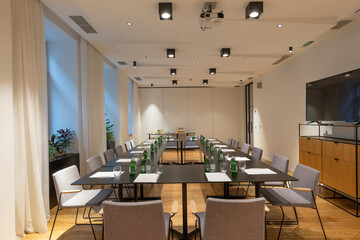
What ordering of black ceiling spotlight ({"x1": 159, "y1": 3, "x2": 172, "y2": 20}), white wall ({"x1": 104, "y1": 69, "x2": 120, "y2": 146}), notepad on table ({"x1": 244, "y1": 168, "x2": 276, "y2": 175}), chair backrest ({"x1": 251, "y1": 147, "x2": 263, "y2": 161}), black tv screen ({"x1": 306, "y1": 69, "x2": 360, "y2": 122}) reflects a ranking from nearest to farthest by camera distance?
notepad on table ({"x1": 244, "y1": 168, "x2": 276, "y2": 175})
black ceiling spotlight ({"x1": 159, "y1": 3, "x2": 172, "y2": 20})
black tv screen ({"x1": 306, "y1": 69, "x2": 360, "y2": 122})
chair backrest ({"x1": 251, "y1": 147, "x2": 263, "y2": 161})
white wall ({"x1": 104, "y1": 69, "x2": 120, "y2": 146})

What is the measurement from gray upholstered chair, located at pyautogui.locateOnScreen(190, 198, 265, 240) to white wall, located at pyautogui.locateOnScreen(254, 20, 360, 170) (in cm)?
378

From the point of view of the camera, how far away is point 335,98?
4.34 m

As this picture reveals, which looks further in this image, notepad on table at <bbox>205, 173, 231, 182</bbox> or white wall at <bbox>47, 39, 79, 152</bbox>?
white wall at <bbox>47, 39, 79, 152</bbox>

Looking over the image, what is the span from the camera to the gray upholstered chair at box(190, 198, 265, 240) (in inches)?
67.7

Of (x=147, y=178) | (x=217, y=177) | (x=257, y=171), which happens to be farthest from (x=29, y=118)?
(x=257, y=171)

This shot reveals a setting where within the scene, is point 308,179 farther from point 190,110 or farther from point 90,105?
point 190,110

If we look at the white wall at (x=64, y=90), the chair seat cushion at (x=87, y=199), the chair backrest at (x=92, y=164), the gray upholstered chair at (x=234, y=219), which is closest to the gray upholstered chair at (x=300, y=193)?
the gray upholstered chair at (x=234, y=219)

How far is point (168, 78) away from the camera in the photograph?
8820mm

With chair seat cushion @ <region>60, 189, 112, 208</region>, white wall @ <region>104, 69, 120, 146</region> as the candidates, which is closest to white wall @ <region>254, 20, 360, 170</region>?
chair seat cushion @ <region>60, 189, 112, 208</region>

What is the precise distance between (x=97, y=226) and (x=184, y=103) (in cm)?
869

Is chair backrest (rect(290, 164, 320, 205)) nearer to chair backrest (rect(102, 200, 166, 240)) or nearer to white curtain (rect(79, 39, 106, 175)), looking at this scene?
chair backrest (rect(102, 200, 166, 240))

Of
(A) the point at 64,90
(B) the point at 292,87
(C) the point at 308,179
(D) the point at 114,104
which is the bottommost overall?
(C) the point at 308,179

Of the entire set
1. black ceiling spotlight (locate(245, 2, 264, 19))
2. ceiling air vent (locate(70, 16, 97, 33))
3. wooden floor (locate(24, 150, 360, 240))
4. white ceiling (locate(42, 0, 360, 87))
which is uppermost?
ceiling air vent (locate(70, 16, 97, 33))

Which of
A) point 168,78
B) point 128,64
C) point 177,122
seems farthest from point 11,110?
point 177,122
